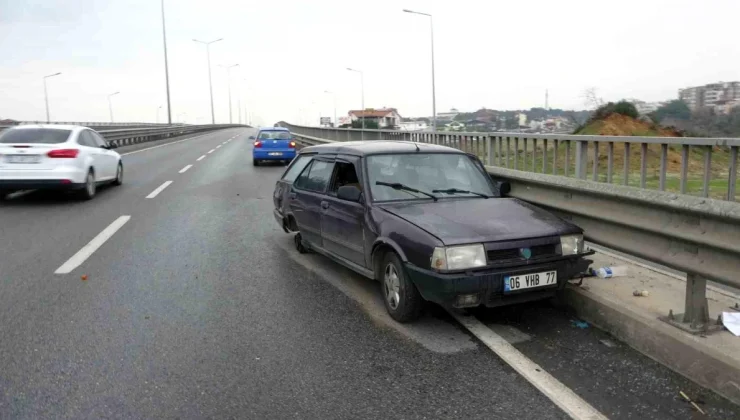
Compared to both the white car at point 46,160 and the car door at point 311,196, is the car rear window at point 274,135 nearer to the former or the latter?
the white car at point 46,160

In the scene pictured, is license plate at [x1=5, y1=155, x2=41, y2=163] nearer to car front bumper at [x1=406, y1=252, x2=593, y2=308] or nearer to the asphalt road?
the asphalt road

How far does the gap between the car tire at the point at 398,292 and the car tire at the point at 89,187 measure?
9165 mm

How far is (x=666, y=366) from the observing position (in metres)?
3.85

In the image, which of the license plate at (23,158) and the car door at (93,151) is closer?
the license plate at (23,158)

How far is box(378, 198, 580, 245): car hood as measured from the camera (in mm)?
4461

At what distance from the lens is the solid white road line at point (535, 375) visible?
3271mm

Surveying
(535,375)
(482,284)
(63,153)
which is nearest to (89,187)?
(63,153)

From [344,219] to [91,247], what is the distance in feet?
12.6

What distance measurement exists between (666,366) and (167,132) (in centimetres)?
4669

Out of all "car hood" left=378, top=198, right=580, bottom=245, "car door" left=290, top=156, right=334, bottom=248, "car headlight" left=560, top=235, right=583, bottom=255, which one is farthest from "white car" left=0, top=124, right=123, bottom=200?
"car headlight" left=560, top=235, right=583, bottom=255

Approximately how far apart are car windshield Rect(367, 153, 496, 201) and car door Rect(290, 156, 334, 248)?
811mm

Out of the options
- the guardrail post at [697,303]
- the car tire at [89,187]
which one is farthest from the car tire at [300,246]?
the car tire at [89,187]

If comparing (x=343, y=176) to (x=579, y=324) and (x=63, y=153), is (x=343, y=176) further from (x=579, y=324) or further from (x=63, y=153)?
(x=63, y=153)

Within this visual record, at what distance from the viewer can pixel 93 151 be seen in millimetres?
12719
